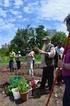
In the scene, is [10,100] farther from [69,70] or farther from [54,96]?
[69,70]

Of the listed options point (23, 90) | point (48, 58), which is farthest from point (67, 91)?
point (23, 90)

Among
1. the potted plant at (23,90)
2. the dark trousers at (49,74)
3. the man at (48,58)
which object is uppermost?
the man at (48,58)

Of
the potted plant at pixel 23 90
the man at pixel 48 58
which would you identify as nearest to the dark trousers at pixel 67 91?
the man at pixel 48 58

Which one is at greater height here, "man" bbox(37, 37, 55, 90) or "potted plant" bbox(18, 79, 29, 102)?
"man" bbox(37, 37, 55, 90)

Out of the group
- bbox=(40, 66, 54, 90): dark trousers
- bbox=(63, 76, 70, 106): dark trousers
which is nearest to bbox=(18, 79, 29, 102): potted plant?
bbox=(40, 66, 54, 90): dark trousers

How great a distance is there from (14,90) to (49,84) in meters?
1.07

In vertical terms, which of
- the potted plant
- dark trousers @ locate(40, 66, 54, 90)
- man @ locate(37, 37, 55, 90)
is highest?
man @ locate(37, 37, 55, 90)

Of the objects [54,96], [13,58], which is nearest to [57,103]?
[54,96]

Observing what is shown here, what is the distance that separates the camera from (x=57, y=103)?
9.75 metres

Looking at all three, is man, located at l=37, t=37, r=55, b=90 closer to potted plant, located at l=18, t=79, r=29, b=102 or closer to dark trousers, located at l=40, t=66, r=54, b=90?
dark trousers, located at l=40, t=66, r=54, b=90

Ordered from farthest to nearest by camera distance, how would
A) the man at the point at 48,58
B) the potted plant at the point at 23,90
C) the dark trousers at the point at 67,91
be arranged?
the potted plant at the point at 23,90 < the man at the point at 48,58 < the dark trousers at the point at 67,91

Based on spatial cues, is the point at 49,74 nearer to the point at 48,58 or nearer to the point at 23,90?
the point at 48,58

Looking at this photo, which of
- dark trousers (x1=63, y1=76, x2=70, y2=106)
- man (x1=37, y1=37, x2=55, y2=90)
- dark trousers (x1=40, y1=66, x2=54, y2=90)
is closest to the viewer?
dark trousers (x1=63, y1=76, x2=70, y2=106)

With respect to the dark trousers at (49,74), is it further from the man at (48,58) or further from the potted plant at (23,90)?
the potted plant at (23,90)
